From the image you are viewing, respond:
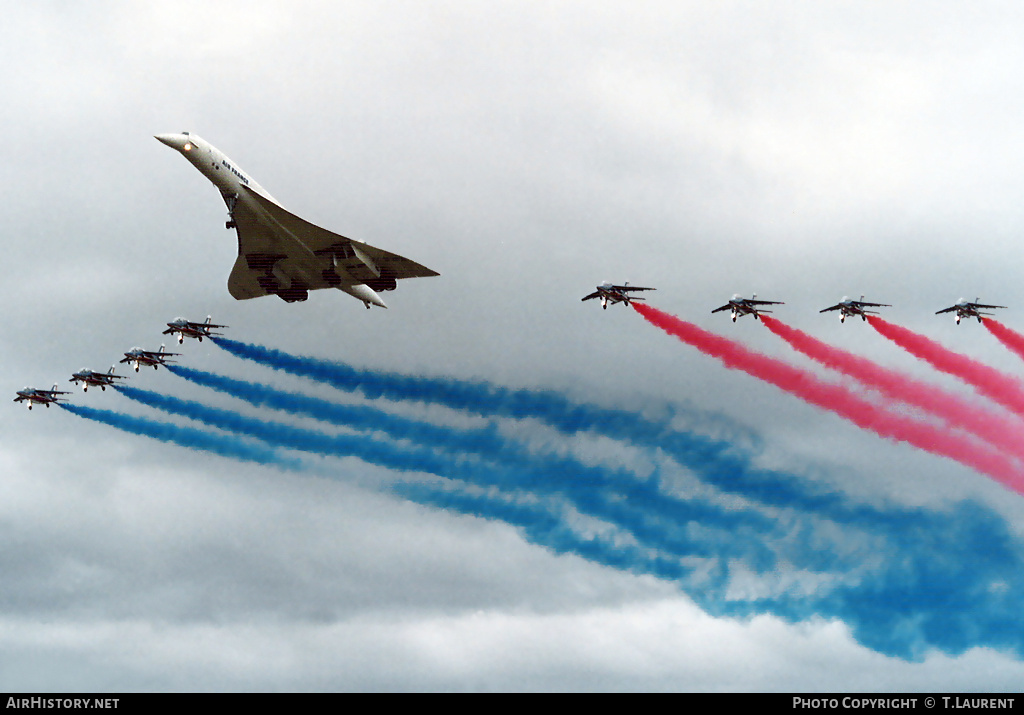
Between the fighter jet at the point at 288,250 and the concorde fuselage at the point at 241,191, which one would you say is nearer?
the concorde fuselage at the point at 241,191

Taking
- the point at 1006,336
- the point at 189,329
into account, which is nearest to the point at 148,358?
the point at 189,329

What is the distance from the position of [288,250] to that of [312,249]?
7.99ft

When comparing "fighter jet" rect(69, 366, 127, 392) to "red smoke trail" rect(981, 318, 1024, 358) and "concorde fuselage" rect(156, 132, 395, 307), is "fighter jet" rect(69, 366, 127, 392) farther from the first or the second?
"red smoke trail" rect(981, 318, 1024, 358)

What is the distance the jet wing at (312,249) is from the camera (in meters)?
84.7

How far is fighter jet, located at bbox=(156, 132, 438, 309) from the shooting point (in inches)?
3231

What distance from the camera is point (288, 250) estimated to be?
87.8 meters

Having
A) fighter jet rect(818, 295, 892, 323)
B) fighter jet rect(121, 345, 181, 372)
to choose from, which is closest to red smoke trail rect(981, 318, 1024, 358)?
fighter jet rect(818, 295, 892, 323)

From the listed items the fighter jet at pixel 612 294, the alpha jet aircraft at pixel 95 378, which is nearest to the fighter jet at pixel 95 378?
the alpha jet aircraft at pixel 95 378

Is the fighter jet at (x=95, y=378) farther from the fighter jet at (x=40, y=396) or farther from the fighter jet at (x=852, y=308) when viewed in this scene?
the fighter jet at (x=852, y=308)
